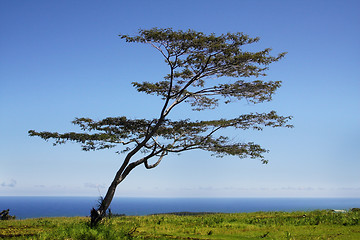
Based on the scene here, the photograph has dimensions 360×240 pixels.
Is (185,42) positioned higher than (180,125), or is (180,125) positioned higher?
(185,42)

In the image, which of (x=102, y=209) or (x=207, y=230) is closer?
(x=102, y=209)

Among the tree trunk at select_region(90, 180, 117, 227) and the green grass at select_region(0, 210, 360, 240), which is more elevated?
the tree trunk at select_region(90, 180, 117, 227)

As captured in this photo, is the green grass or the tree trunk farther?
the tree trunk

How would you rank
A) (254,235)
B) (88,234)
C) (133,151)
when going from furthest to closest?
1. (133,151)
2. (254,235)
3. (88,234)

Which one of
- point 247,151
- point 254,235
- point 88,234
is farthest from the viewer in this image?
point 247,151

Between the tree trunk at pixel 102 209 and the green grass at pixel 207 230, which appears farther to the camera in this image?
the tree trunk at pixel 102 209

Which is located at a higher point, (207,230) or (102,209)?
(102,209)

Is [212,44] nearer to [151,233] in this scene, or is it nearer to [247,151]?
[247,151]

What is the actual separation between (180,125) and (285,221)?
7.95 metres

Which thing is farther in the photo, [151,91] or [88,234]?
[151,91]

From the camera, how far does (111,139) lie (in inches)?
652

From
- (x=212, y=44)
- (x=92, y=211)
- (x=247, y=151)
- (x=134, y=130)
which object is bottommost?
(x=92, y=211)

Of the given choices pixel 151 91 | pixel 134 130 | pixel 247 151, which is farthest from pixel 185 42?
pixel 247 151

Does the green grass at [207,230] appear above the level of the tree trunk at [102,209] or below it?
below
